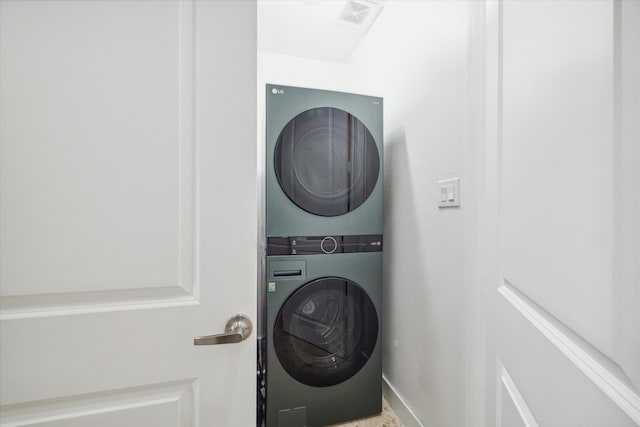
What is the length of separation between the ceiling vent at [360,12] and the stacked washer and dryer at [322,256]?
0.73 m

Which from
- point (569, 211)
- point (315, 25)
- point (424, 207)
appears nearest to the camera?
point (569, 211)

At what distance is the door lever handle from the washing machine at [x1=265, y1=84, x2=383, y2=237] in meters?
0.69

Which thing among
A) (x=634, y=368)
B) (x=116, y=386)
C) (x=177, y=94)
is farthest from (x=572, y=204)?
(x=116, y=386)

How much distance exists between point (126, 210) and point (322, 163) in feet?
3.19

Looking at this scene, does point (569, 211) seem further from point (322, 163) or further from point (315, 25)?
point (315, 25)

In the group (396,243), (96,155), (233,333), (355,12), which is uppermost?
(355,12)

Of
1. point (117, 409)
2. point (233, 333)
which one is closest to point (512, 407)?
point (233, 333)

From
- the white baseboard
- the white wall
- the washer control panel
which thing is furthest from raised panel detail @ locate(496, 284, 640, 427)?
the white baseboard

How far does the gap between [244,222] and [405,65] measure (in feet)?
4.66

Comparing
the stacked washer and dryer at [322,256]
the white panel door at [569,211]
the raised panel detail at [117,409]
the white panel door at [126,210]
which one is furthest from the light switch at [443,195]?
the raised panel detail at [117,409]

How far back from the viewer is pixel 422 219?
4.78ft

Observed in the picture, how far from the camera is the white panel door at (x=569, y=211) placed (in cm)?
34

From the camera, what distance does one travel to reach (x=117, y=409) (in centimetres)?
68

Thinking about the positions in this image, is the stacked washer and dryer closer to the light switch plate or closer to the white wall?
the white wall
